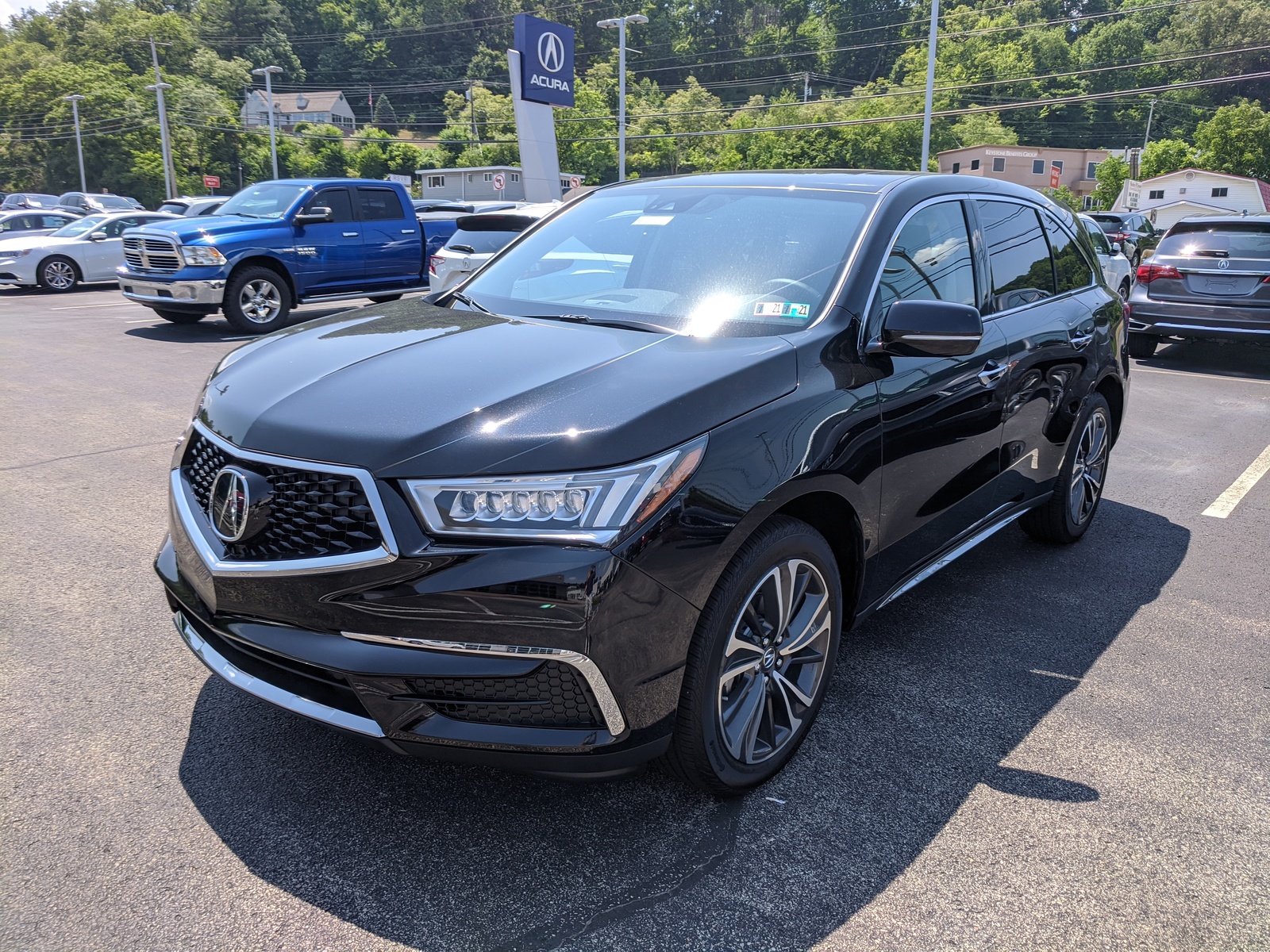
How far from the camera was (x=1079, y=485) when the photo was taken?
4.98 metres

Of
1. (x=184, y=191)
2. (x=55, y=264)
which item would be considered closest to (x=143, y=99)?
(x=184, y=191)

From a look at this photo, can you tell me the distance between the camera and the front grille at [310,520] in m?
2.28

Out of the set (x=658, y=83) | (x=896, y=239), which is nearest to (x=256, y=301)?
(x=896, y=239)

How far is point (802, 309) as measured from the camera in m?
3.10

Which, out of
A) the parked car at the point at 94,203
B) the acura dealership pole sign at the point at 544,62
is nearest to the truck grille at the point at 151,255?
the acura dealership pole sign at the point at 544,62

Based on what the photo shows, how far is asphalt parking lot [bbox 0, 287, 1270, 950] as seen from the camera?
228 cm

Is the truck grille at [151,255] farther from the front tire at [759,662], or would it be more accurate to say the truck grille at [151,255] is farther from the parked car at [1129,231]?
the parked car at [1129,231]

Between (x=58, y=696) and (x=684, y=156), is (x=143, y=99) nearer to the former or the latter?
(x=684, y=156)

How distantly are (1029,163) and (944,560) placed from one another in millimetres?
91145

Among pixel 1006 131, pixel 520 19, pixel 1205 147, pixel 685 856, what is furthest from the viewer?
pixel 1006 131

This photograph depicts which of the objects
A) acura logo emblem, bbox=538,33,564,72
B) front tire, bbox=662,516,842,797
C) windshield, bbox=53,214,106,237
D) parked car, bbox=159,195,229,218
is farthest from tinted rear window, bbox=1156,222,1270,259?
parked car, bbox=159,195,229,218

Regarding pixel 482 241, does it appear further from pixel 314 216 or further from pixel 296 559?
pixel 296 559

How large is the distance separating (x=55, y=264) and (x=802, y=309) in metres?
19.2

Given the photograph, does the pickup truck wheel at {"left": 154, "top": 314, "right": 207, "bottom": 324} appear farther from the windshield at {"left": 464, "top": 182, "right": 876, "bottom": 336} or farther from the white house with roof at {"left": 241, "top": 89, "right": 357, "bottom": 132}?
the white house with roof at {"left": 241, "top": 89, "right": 357, "bottom": 132}
